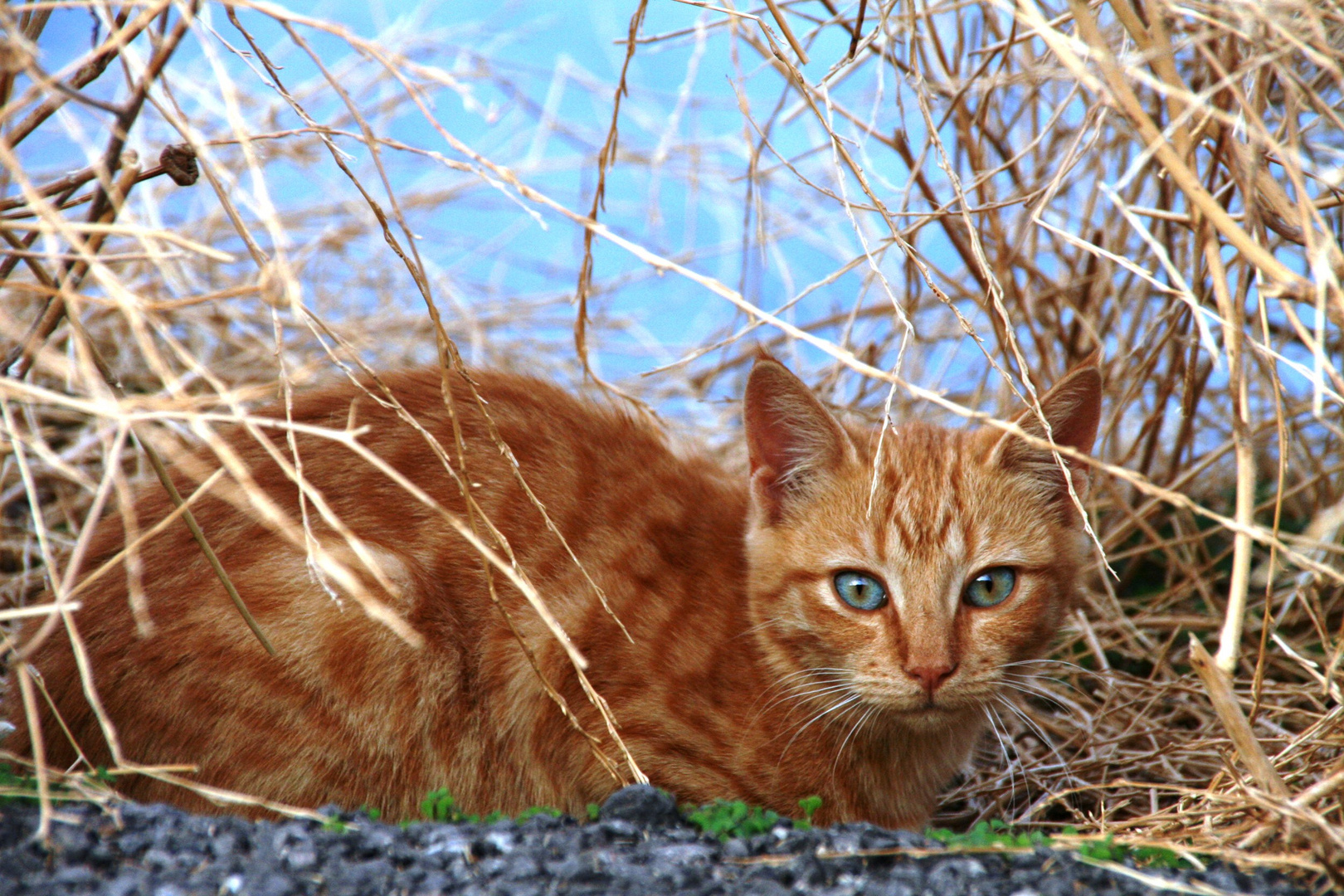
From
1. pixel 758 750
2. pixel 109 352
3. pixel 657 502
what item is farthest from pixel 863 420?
pixel 109 352

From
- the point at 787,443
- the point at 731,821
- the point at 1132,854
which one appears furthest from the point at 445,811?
the point at 1132,854

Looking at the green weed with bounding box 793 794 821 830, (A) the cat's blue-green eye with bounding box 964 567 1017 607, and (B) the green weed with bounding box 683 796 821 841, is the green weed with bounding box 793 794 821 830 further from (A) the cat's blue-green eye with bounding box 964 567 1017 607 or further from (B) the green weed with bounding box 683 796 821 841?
(A) the cat's blue-green eye with bounding box 964 567 1017 607

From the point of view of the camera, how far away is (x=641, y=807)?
75.3 inches

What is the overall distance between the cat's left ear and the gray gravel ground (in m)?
0.86

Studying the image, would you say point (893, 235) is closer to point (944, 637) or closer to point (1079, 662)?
point (944, 637)

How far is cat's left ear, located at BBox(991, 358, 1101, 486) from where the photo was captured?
2166 mm

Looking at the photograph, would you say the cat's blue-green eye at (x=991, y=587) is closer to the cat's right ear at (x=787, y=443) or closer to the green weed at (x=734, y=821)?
the cat's right ear at (x=787, y=443)

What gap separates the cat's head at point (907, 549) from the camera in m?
2.14

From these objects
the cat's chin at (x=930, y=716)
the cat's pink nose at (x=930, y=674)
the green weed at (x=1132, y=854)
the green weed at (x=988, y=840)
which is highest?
the cat's pink nose at (x=930, y=674)

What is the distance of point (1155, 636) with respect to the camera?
3.37 metres

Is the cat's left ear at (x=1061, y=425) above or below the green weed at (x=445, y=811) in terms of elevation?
above

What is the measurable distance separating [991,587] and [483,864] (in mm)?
1173

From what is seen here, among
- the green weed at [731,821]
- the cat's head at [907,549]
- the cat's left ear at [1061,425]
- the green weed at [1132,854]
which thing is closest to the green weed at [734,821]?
the green weed at [731,821]

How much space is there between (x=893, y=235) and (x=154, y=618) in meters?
1.60
